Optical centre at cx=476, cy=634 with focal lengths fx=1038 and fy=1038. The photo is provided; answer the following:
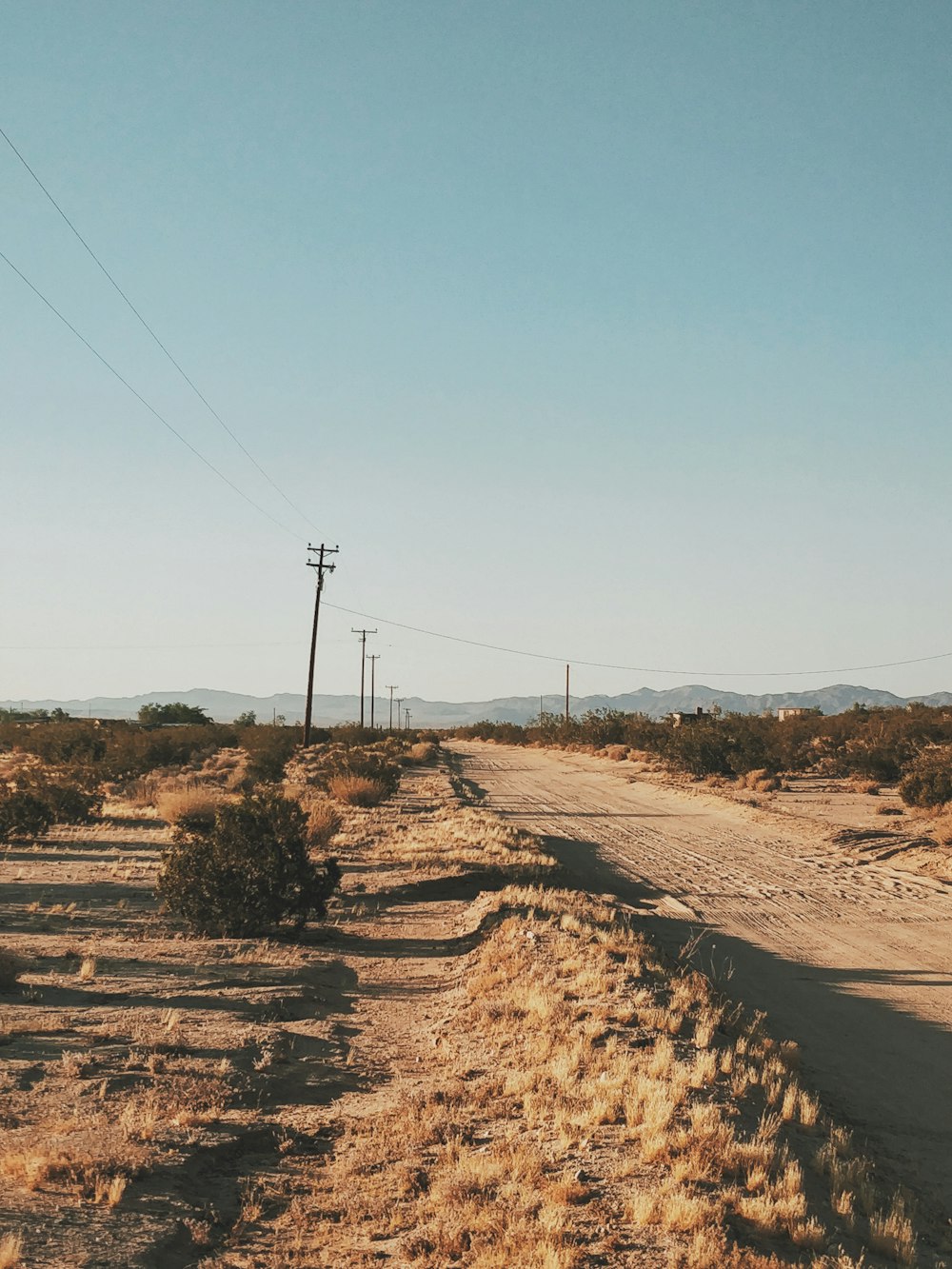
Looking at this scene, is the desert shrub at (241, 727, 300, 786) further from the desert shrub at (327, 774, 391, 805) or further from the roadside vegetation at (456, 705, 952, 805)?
the roadside vegetation at (456, 705, 952, 805)

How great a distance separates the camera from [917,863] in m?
22.9

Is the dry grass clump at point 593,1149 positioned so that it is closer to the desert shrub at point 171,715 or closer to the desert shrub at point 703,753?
the desert shrub at point 703,753

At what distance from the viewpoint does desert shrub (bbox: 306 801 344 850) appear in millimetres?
24203

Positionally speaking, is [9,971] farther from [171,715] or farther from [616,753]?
[171,715]

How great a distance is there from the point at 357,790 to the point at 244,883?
17.6m

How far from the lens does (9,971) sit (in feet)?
37.8

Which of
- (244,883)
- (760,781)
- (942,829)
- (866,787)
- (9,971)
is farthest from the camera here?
(760,781)

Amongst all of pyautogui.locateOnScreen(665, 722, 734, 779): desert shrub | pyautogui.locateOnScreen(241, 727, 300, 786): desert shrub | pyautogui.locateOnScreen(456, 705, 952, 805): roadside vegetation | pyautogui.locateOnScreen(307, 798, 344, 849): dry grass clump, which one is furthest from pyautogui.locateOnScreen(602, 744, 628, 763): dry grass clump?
pyautogui.locateOnScreen(307, 798, 344, 849): dry grass clump

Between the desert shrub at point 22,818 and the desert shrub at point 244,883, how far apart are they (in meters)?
11.0

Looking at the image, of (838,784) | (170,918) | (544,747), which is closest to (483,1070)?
(170,918)

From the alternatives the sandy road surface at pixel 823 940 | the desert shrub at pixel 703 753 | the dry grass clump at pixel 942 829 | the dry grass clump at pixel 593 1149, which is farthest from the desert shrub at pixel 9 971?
the desert shrub at pixel 703 753

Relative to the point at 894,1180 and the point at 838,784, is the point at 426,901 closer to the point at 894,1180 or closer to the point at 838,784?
the point at 894,1180

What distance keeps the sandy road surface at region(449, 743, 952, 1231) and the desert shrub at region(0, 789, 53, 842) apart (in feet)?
41.5

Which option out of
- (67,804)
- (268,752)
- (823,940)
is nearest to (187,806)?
(67,804)
